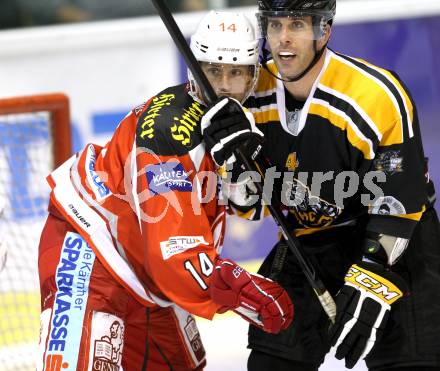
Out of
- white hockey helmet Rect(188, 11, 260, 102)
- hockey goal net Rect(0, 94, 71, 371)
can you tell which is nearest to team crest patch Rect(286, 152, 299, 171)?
white hockey helmet Rect(188, 11, 260, 102)

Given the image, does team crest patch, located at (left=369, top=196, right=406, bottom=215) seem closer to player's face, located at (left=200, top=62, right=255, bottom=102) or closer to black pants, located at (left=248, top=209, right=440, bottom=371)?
black pants, located at (left=248, top=209, right=440, bottom=371)

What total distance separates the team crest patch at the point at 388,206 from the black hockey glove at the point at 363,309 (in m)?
0.15

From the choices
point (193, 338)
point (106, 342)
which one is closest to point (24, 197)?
point (193, 338)

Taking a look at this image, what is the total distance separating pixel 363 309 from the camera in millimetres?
2979

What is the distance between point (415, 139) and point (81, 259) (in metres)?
1.00

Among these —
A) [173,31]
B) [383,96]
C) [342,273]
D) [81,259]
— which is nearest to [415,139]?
[383,96]

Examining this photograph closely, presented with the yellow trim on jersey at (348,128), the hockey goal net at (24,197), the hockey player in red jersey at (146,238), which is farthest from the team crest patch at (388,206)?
the hockey goal net at (24,197)

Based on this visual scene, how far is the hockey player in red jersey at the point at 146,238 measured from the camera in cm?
291

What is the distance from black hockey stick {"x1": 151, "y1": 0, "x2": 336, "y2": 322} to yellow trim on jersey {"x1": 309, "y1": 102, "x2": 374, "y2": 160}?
0.81 feet

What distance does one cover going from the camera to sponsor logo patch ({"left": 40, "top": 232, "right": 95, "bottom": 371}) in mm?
2975

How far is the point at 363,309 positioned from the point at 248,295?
34cm

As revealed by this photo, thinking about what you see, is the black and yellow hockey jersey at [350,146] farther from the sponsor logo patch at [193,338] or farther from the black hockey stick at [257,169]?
the sponsor logo patch at [193,338]

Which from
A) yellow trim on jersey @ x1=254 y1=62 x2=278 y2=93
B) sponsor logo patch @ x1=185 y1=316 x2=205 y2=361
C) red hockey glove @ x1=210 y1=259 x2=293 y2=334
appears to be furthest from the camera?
sponsor logo patch @ x1=185 y1=316 x2=205 y2=361

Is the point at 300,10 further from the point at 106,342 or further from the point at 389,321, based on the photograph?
the point at 106,342
